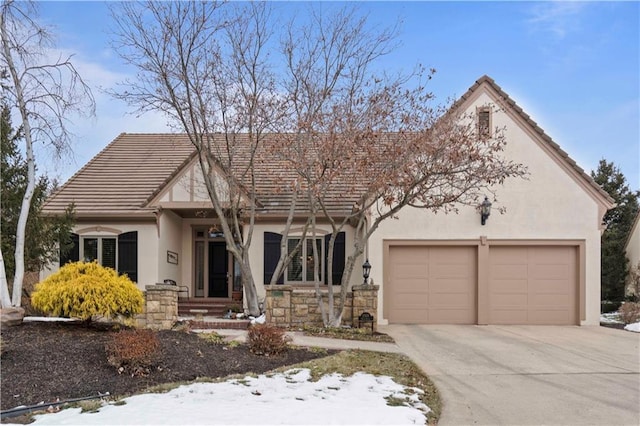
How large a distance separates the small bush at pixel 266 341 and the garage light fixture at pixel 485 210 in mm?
7731

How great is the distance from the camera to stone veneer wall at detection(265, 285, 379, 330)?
12.4m

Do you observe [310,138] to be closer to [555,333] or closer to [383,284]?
[383,284]

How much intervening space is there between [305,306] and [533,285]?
6.50 metres

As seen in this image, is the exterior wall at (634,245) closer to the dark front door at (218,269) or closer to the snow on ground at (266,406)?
the dark front door at (218,269)

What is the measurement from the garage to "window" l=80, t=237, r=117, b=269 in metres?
8.03

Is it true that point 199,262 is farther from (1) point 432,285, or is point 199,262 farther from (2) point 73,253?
(1) point 432,285

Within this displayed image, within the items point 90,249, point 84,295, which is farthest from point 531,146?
point 90,249

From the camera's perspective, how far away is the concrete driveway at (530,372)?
6176mm

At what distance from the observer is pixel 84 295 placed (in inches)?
331

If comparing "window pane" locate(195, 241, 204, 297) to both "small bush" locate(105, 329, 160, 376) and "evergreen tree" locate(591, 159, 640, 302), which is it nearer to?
"small bush" locate(105, 329, 160, 376)

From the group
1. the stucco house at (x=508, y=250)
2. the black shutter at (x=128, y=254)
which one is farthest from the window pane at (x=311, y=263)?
the black shutter at (x=128, y=254)

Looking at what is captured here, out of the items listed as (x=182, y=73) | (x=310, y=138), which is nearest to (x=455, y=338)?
(x=310, y=138)

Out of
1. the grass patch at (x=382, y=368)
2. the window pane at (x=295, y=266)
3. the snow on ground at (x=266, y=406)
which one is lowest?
the grass patch at (x=382, y=368)

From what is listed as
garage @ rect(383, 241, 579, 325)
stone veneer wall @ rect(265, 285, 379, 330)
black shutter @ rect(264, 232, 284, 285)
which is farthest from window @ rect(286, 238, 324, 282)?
stone veneer wall @ rect(265, 285, 379, 330)
